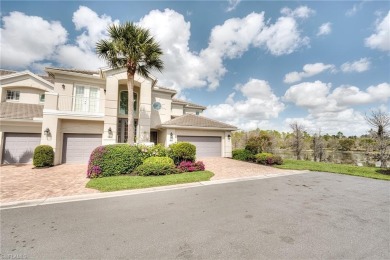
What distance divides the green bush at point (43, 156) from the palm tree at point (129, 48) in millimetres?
5577

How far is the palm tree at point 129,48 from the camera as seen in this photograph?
11.2 meters

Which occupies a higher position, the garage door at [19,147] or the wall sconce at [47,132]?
the wall sconce at [47,132]

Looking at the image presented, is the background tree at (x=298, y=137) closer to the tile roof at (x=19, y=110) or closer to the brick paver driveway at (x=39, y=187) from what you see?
the brick paver driveway at (x=39, y=187)

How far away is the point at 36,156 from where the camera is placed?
36.9 feet

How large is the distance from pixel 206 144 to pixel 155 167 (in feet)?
29.2

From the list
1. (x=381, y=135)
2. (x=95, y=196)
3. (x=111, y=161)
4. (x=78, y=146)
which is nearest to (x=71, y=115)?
(x=78, y=146)

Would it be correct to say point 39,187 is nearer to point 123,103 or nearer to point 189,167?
point 189,167

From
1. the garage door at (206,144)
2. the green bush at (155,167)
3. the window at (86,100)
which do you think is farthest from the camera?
the garage door at (206,144)

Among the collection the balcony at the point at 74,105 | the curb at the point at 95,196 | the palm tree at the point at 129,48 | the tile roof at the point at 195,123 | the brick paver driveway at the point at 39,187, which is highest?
the palm tree at the point at 129,48

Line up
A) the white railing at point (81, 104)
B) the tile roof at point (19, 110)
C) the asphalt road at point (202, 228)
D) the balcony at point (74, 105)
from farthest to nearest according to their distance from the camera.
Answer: the white railing at point (81, 104), the tile roof at point (19, 110), the balcony at point (74, 105), the asphalt road at point (202, 228)

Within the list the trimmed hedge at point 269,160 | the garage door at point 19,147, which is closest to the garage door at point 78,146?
the garage door at point 19,147

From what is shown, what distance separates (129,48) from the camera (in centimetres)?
1117

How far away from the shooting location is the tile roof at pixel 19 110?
43.0ft

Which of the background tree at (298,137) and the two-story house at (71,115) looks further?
the background tree at (298,137)
